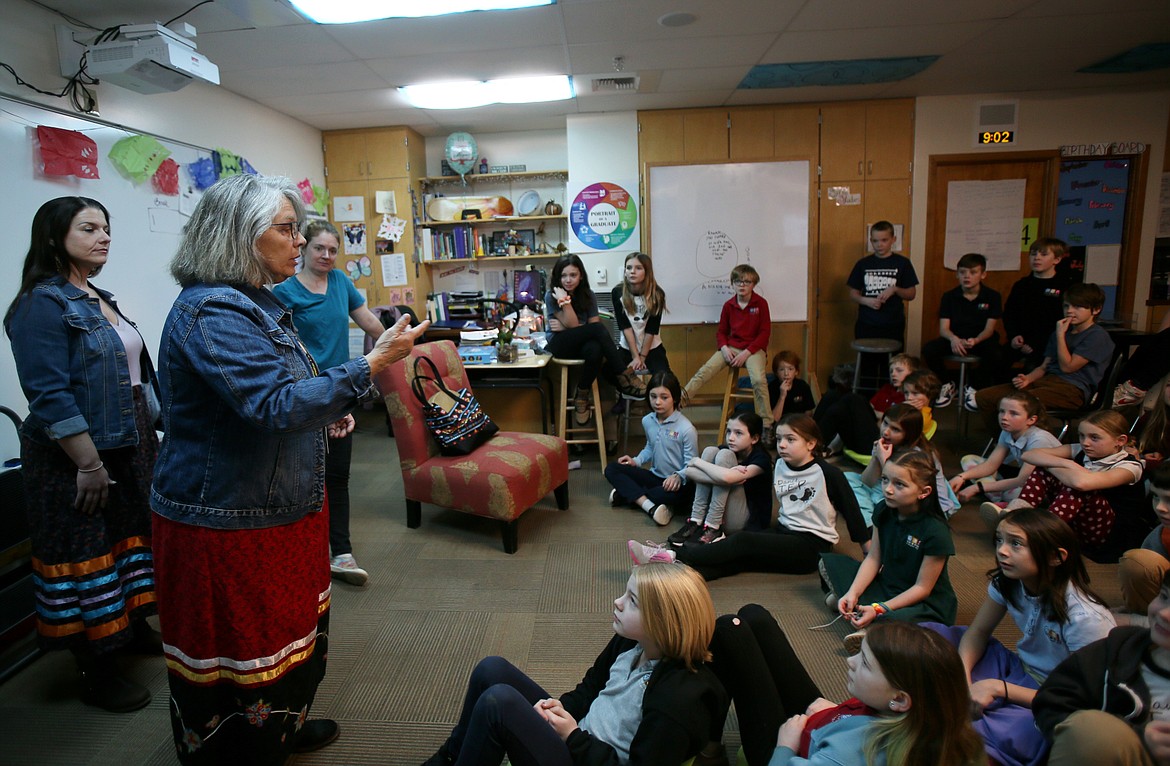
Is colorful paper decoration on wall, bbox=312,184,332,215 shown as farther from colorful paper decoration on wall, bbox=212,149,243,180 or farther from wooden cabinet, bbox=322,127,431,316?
colorful paper decoration on wall, bbox=212,149,243,180

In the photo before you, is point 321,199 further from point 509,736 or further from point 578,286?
point 509,736

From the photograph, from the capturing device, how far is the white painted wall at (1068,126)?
525 cm

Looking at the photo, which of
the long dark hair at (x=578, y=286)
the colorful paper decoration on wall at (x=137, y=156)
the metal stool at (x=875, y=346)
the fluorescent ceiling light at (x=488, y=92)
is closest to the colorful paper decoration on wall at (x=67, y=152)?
the colorful paper decoration on wall at (x=137, y=156)

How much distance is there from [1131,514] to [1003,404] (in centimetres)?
61

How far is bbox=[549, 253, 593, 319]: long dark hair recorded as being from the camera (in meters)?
4.20

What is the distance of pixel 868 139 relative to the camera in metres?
5.37

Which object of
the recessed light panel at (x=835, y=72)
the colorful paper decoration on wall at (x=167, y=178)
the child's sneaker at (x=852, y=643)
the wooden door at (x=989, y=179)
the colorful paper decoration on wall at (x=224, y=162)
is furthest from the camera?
the wooden door at (x=989, y=179)

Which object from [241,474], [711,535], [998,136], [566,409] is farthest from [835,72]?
[241,474]

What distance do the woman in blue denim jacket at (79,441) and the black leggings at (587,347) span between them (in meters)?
2.35

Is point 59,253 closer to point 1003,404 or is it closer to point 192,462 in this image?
point 192,462

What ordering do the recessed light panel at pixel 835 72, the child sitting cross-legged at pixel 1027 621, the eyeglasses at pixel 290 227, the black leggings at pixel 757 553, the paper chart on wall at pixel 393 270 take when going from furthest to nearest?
the paper chart on wall at pixel 393 270, the recessed light panel at pixel 835 72, the black leggings at pixel 757 553, the child sitting cross-legged at pixel 1027 621, the eyeglasses at pixel 290 227

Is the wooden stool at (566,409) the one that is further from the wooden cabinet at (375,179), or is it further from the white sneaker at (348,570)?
the wooden cabinet at (375,179)

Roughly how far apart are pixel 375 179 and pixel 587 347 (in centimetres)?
286

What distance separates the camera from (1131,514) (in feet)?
8.35
